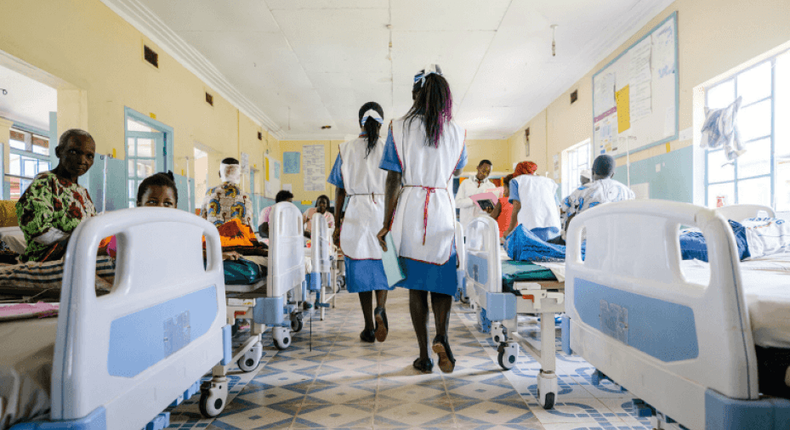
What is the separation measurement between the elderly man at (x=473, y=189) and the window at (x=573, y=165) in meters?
2.08

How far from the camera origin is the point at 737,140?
383cm

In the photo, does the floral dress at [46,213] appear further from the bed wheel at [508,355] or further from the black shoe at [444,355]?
the bed wheel at [508,355]

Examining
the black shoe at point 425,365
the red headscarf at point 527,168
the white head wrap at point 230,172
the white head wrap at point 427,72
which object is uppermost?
the white head wrap at point 427,72

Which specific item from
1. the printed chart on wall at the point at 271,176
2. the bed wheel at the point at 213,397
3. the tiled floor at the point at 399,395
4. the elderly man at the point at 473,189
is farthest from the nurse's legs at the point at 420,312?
the printed chart on wall at the point at 271,176

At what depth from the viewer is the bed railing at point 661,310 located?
90 cm

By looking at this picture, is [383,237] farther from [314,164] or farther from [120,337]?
[314,164]

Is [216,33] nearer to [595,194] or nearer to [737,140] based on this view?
[595,194]

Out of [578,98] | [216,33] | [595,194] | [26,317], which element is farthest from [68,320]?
[578,98]

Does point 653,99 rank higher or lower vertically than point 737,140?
higher

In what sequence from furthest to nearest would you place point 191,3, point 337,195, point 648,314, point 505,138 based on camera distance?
point 505,138
point 191,3
point 337,195
point 648,314

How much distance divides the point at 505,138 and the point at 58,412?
37.7ft

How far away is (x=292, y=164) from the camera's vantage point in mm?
11484

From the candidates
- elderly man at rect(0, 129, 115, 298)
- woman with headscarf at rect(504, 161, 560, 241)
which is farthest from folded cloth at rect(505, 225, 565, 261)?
elderly man at rect(0, 129, 115, 298)

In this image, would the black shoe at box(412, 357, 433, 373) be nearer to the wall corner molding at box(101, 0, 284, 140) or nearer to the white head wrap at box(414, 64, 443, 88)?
the white head wrap at box(414, 64, 443, 88)
